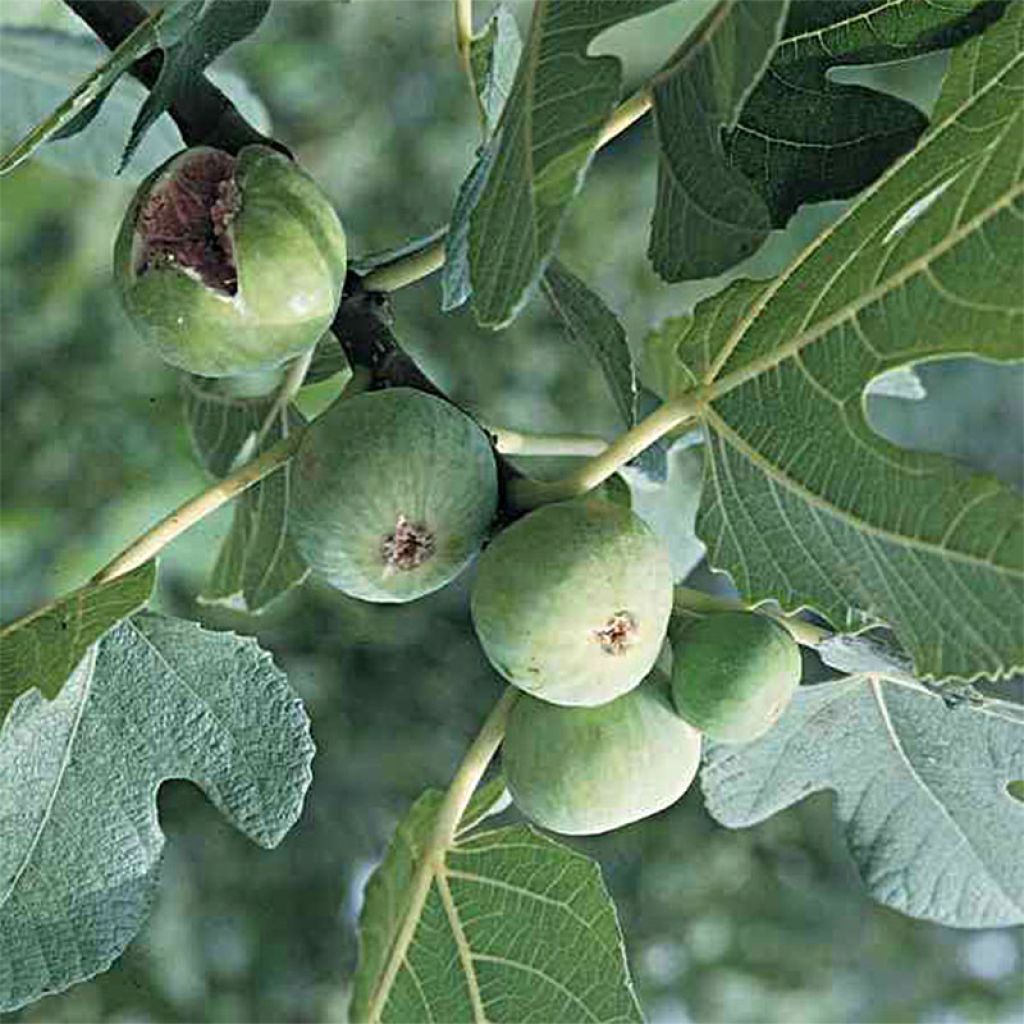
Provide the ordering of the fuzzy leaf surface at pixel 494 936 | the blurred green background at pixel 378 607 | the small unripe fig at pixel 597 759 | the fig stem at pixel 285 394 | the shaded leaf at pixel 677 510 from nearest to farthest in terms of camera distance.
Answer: the small unripe fig at pixel 597 759 < the fuzzy leaf surface at pixel 494 936 < the fig stem at pixel 285 394 < the shaded leaf at pixel 677 510 < the blurred green background at pixel 378 607

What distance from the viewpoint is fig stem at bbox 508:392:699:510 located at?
87 centimetres

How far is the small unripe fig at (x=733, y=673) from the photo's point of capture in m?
0.85

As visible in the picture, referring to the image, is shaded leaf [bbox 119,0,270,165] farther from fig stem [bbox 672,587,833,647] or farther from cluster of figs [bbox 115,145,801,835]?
fig stem [bbox 672,587,833,647]

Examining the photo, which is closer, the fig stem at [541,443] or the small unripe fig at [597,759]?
the small unripe fig at [597,759]

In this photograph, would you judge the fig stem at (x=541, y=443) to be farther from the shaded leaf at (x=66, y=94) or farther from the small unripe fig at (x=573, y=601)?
the shaded leaf at (x=66, y=94)

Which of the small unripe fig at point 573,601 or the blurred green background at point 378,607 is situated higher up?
the small unripe fig at point 573,601

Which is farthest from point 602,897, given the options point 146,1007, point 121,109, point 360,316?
point 146,1007

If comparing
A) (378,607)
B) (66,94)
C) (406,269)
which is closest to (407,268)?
(406,269)

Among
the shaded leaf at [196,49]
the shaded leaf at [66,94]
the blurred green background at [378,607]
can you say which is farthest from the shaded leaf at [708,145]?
the blurred green background at [378,607]

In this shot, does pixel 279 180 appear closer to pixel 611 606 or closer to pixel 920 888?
pixel 611 606

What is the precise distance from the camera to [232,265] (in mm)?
838

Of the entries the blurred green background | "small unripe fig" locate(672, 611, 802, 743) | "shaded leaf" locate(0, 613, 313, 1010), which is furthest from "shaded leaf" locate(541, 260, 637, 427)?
the blurred green background

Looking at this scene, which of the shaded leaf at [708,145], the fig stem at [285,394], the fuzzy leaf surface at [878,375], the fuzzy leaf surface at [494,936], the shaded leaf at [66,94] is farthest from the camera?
the shaded leaf at [66,94]

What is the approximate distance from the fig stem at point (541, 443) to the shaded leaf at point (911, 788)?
8.2 inches
